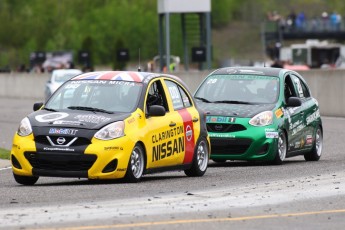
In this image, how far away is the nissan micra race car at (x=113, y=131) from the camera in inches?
575

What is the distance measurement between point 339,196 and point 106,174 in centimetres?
270

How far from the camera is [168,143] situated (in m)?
16.0

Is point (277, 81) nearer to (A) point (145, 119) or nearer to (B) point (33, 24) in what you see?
(A) point (145, 119)

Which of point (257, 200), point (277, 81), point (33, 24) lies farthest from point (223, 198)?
point (33, 24)

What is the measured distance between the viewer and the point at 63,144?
48.0 feet

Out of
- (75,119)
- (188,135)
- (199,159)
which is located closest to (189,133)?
(188,135)

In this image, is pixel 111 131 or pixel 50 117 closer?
pixel 111 131

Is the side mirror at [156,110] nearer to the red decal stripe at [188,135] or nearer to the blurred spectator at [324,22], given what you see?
the red decal stripe at [188,135]

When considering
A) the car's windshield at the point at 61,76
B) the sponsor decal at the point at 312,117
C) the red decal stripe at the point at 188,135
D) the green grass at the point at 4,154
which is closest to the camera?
the red decal stripe at the point at 188,135

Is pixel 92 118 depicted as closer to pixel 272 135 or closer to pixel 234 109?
pixel 234 109

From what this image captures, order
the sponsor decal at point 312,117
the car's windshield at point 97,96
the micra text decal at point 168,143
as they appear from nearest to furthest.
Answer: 1. the car's windshield at point 97,96
2. the micra text decal at point 168,143
3. the sponsor decal at point 312,117

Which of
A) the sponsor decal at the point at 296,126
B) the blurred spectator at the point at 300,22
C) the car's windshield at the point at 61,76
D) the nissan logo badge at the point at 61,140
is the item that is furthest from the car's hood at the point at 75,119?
the blurred spectator at the point at 300,22

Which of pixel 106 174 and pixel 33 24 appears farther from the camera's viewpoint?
pixel 33 24

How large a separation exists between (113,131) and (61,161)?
68cm
